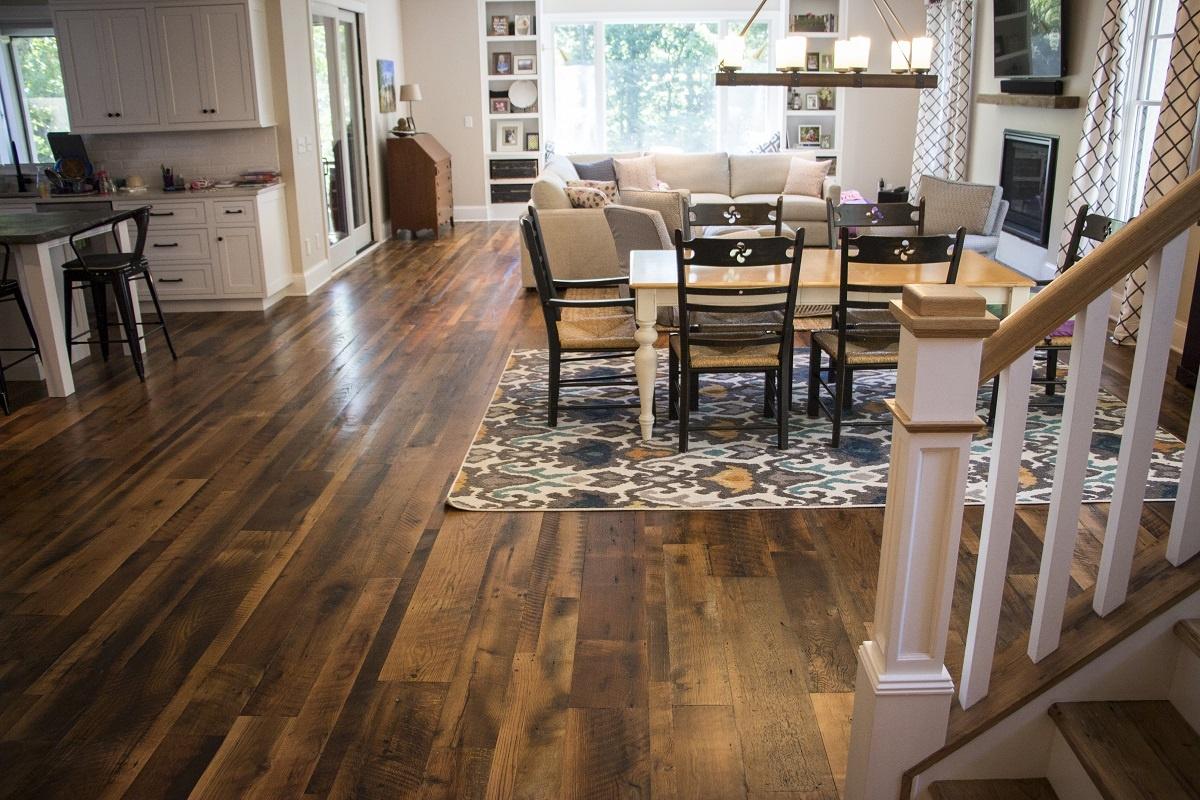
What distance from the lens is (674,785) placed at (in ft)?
7.46

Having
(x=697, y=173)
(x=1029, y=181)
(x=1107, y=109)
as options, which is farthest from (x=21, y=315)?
(x=1029, y=181)

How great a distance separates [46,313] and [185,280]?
200 centimetres

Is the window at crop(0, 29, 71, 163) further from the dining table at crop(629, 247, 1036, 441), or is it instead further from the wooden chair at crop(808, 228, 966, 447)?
the wooden chair at crop(808, 228, 966, 447)

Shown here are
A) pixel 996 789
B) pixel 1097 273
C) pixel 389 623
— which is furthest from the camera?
pixel 389 623

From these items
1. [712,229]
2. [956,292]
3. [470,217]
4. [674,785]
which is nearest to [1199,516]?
[956,292]

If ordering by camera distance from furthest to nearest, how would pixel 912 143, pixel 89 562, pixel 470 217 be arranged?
pixel 470 217
pixel 912 143
pixel 89 562

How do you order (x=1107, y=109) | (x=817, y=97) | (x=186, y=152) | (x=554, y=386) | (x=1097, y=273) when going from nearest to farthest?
(x=1097, y=273) → (x=554, y=386) → (x=1107, y=109) → (x=186, y=152) → (x=817, y=97)

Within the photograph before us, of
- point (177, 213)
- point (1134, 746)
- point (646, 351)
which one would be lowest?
point (1134, 746)

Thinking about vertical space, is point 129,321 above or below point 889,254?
below

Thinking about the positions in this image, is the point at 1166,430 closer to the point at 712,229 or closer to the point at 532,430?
the point at 532,430

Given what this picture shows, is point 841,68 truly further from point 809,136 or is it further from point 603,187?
point 809,136

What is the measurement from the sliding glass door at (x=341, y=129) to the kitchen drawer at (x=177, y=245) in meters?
1.46

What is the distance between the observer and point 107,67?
702 centimetres

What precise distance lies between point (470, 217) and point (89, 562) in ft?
29.8
